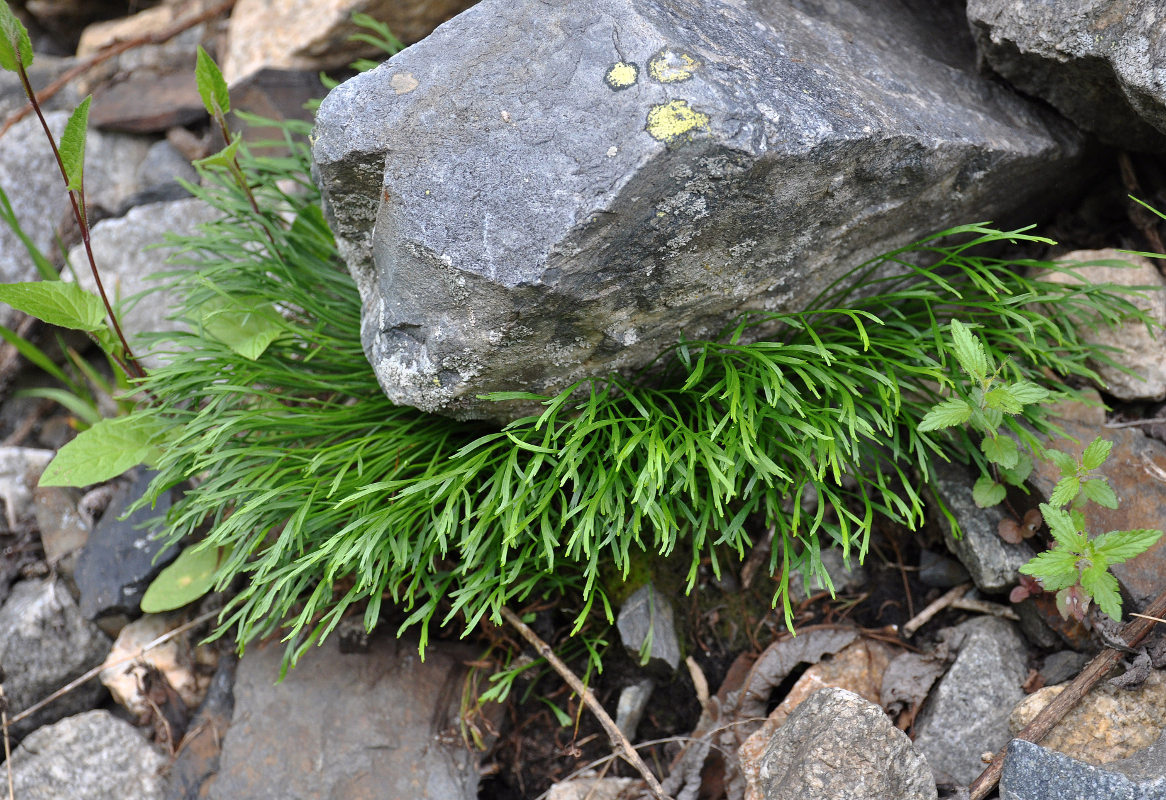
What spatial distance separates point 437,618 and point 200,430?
935 mm

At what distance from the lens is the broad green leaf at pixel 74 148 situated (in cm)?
229

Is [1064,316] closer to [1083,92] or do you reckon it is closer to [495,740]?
[1083,92]

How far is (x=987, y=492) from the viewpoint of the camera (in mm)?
2242

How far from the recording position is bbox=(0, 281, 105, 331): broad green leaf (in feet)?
7.79

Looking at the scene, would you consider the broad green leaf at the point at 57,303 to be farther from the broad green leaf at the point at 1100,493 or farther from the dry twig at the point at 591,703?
the broad green leaf at the point at 1100,493

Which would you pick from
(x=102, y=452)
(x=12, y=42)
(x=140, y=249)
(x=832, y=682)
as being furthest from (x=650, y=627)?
(x=140, y=249)

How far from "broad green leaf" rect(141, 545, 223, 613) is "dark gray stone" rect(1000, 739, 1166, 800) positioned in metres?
2.41

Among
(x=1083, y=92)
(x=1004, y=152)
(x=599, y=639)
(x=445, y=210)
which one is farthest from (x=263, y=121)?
(x=1083, y=92)

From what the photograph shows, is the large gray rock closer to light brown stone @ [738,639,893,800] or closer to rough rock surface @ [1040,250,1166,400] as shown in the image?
rough rock surface @ [1040,250,1166,400]

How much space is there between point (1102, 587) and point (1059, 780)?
0.43 metres

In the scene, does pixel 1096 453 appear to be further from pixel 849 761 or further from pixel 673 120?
pixel 673 120

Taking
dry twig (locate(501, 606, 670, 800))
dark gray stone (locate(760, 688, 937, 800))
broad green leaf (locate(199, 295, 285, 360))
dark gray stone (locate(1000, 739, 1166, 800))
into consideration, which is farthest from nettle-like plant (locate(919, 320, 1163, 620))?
broad green leaf (locate(199, 295, 285, 360))

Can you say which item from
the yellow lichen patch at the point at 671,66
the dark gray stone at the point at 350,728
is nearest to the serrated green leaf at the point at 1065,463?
the yellow lichen patch at the point at 671,66

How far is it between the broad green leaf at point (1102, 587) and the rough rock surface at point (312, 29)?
3228 millimetres
